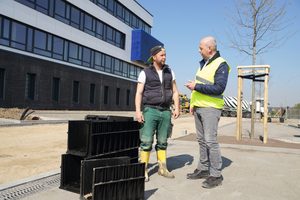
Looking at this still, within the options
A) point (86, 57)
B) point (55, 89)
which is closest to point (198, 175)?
point (55, 89)

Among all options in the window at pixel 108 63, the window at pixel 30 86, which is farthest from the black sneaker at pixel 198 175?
the window at pixel 108 63

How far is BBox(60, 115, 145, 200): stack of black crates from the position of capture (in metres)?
2.57

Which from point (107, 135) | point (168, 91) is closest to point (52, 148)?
point (107, 135)

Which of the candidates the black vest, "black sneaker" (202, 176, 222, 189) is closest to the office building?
the black vest

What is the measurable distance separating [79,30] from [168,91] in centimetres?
2362

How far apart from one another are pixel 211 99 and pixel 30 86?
65.1ft

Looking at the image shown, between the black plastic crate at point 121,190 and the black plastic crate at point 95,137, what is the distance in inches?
25.6

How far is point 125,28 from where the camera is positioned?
109ft

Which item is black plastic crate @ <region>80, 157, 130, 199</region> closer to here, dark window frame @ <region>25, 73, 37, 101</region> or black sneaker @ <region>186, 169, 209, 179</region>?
black sneaker @ <region>186, 169, 209, 179</region>

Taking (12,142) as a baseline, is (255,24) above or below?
above

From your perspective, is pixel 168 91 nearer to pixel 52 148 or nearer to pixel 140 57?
pixel 52 148

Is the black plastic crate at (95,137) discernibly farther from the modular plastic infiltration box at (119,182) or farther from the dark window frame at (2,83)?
the dark window frame at (2,83)

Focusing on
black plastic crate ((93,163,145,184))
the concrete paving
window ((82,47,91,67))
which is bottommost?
the concrete paving

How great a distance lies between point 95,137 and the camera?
3.12 meters
